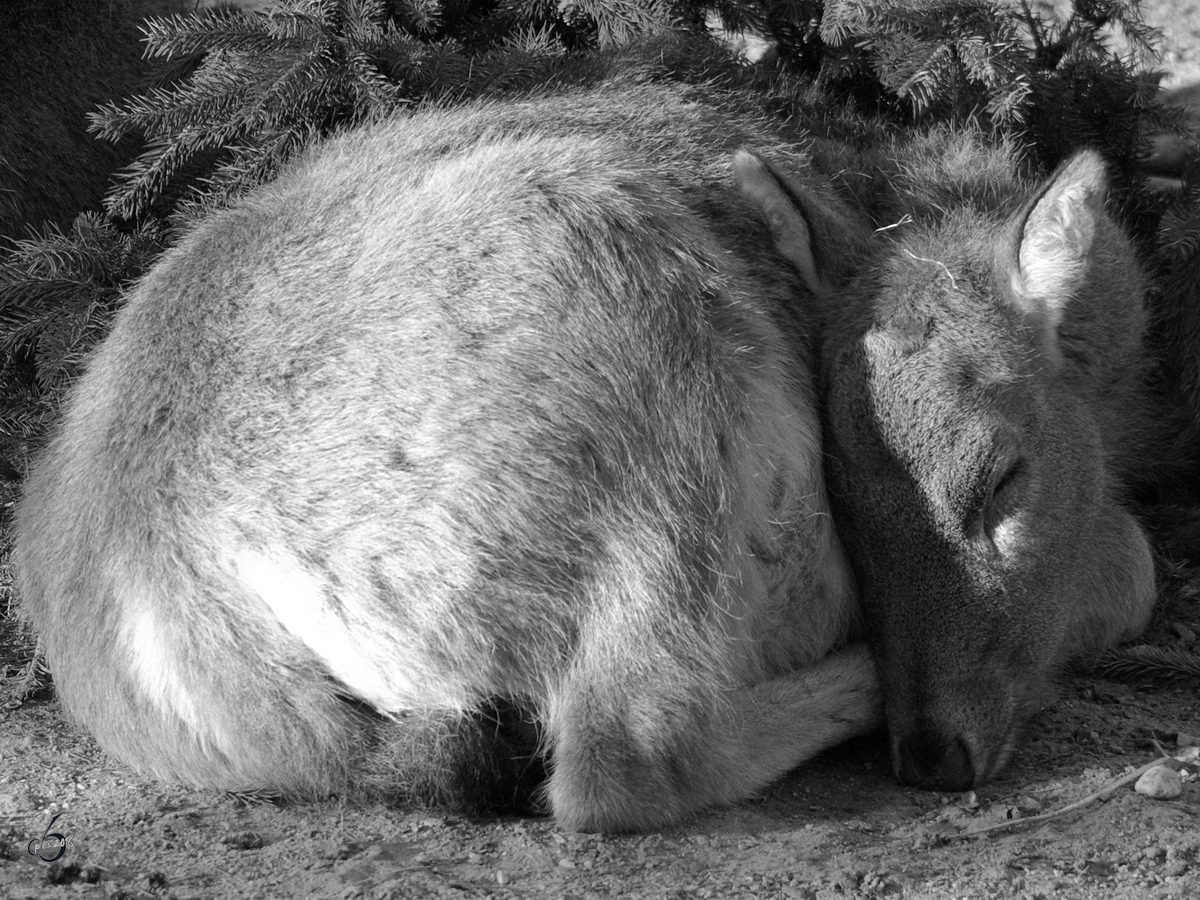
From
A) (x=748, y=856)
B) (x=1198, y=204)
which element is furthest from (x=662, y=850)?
(x=1198, y=204)

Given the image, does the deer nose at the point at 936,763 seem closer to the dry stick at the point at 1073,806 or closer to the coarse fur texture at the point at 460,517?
the coarse fur texture at the point at 460,517

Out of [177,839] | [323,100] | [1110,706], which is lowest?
[1110,706]

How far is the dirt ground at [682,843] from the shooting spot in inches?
118

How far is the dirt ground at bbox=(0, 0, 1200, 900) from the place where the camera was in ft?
9.80

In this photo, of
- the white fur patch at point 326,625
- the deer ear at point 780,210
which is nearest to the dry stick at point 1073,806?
the white fur patch at point 326,625

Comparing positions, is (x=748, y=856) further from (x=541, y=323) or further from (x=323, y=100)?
(x=323, y=100)

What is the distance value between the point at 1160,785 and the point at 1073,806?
24 centimetres

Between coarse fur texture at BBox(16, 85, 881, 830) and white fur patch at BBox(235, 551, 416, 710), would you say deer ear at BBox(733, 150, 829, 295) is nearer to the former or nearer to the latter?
coarse fur texture at BBox(16, 85, 881, 830)

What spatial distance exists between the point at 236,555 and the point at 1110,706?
2754 millimetres

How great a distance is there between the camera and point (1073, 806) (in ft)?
10.9

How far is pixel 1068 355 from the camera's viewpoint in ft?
13.5

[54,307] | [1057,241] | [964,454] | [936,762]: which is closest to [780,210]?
[1057,241]

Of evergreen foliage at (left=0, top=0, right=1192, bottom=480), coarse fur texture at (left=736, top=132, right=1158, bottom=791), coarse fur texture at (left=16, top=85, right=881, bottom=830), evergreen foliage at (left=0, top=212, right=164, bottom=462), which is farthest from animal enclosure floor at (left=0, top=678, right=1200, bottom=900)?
evergreen foliage at (left=0, top=0, right=1192, bottom=480)

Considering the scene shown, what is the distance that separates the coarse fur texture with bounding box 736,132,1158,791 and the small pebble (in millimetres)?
418
